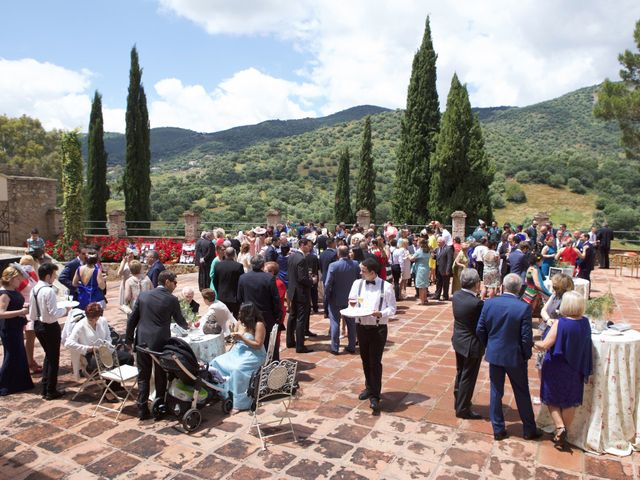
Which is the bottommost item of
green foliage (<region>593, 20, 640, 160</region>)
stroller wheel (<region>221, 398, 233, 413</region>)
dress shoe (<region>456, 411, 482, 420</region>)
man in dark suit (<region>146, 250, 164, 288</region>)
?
dress shoe (<region>456, 411, 482, 420</region>)

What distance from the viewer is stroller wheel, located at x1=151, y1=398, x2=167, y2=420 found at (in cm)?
520

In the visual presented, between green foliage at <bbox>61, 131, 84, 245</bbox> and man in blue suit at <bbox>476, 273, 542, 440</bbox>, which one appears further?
green foliage at <bbox>61, 131, 84, 245</bbox>

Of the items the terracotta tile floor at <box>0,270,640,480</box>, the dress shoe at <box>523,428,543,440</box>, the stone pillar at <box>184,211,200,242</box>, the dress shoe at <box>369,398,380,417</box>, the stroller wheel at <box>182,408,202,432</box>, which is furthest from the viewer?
the stone pillar at <box>184,211,200,242</box>

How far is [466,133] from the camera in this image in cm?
2358

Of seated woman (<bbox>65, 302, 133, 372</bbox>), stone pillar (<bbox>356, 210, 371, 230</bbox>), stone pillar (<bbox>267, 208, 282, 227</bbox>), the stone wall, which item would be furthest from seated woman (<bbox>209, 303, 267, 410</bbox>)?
the stone wall

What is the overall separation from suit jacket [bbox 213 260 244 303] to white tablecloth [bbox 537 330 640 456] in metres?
4.77

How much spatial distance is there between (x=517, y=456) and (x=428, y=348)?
338cm

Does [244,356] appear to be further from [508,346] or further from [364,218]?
[364,218]

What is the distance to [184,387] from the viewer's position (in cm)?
516

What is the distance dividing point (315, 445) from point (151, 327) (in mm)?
2065

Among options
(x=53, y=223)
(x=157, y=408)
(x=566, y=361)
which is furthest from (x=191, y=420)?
(x=53, y=223)

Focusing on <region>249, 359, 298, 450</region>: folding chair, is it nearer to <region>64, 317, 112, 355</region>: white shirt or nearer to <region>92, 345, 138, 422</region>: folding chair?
<region>92, 345, 138, 422</region>: folding chair

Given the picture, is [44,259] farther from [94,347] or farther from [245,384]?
[245,384]

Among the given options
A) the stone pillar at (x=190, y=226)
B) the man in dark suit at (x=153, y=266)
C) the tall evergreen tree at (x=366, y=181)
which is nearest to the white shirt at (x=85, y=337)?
the man in dark suit at (x=153, y=266)
